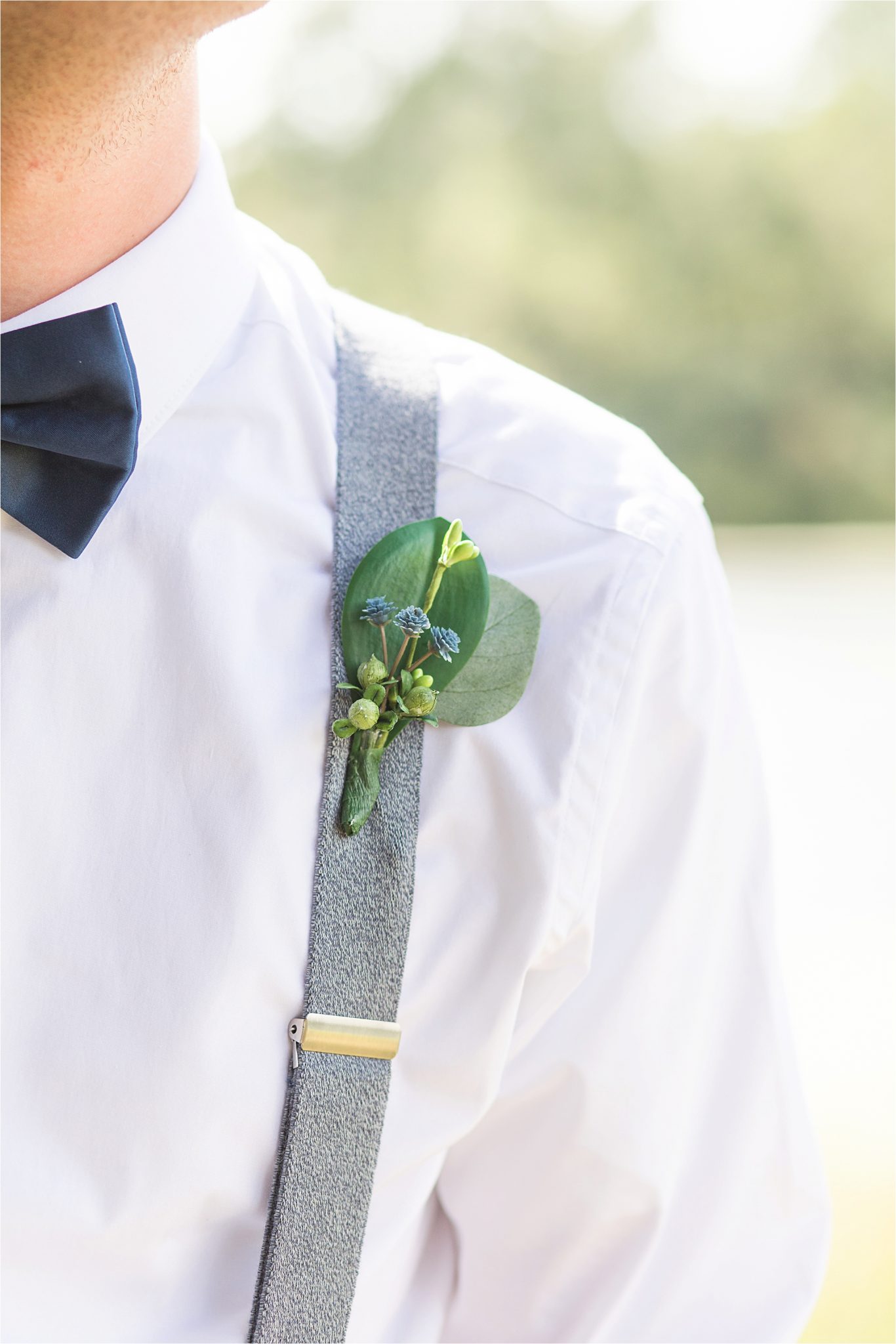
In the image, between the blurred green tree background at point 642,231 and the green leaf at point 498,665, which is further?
the blurred green tree background at point 642,231

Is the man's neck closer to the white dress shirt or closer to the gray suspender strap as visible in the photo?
the white dress shirt

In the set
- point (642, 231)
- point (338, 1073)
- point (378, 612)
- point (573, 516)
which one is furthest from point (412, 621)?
point (642, 231)

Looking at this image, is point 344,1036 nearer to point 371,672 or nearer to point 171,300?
point 371,672

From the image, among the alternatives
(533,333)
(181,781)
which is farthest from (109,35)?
(533,333)

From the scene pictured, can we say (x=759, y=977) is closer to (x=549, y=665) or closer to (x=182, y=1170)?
(x=549, y=665)

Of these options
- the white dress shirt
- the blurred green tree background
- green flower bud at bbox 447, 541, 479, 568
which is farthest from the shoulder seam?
the blurred green tree background

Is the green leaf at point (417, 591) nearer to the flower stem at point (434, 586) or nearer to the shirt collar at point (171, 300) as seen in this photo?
the flower stem at point (434, 586)

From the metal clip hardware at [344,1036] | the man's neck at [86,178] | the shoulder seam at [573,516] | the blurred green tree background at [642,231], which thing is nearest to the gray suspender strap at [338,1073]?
the metal clip hardware at [344,1036]
